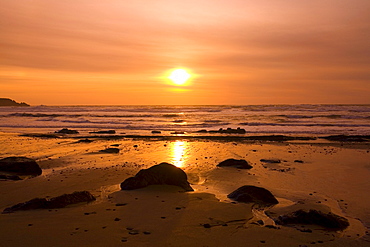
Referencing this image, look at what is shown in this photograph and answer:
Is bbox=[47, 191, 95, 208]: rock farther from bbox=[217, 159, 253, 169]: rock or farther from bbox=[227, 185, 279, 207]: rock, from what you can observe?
bbox=[217, 159, 253, 169]: rock

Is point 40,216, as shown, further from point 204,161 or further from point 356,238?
point 204,161

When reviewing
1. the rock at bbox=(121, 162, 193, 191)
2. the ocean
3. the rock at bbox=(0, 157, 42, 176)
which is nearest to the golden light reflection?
the rock at bbox=(121, 162, 193, 191)

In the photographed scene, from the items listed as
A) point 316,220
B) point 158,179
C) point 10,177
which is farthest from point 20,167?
point 316,220

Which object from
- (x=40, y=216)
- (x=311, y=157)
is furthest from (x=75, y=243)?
(x=311, y=157)

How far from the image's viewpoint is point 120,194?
8.99 meters

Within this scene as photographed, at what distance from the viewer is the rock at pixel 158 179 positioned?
376 inches

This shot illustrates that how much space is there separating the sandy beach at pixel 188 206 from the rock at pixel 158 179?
0.20 meters

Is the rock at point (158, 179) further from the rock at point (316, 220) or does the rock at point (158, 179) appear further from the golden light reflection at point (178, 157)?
the golden light reflection at point (178, 157)

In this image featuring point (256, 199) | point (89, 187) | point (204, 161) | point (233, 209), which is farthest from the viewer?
point (204, 161)

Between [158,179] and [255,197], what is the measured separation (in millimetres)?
2932

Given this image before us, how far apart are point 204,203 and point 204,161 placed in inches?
269

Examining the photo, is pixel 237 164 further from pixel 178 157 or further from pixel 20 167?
pixel 20 167

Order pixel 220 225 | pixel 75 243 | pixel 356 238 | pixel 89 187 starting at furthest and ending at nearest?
pixel 89 187
pixel 220 225
pixel 356 238
pixel 75 243

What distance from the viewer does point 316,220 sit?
6.89 m
